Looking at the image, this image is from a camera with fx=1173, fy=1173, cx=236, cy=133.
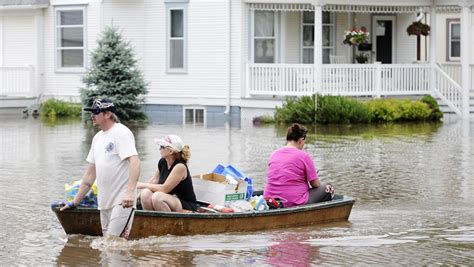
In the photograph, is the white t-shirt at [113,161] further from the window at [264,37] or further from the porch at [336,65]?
the window at [264,37]

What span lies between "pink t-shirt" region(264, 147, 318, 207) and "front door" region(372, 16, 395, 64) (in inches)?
1015

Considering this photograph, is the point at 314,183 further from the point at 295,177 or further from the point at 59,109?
the point at 59,109

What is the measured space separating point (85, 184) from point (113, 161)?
2.05 feet

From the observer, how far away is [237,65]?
36531 mm

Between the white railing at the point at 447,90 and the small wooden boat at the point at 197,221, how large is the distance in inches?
876

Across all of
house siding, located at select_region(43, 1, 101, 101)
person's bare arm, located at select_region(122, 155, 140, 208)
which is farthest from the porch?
person's bare arm, located at select_region(122, 155, 140, 208)

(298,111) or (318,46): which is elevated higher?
(318,46)

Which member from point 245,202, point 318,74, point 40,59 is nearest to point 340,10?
point 318,74

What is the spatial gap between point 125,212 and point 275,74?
2286 cm

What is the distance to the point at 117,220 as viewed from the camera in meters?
12.9

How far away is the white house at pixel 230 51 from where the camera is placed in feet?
117

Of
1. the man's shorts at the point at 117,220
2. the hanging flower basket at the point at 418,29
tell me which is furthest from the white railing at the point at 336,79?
the man's shorts at the point at 117,220

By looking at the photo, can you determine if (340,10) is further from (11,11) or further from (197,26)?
(11,11)

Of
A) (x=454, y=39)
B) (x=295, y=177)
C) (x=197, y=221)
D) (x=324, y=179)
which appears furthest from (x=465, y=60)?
(x=197, y=221)
